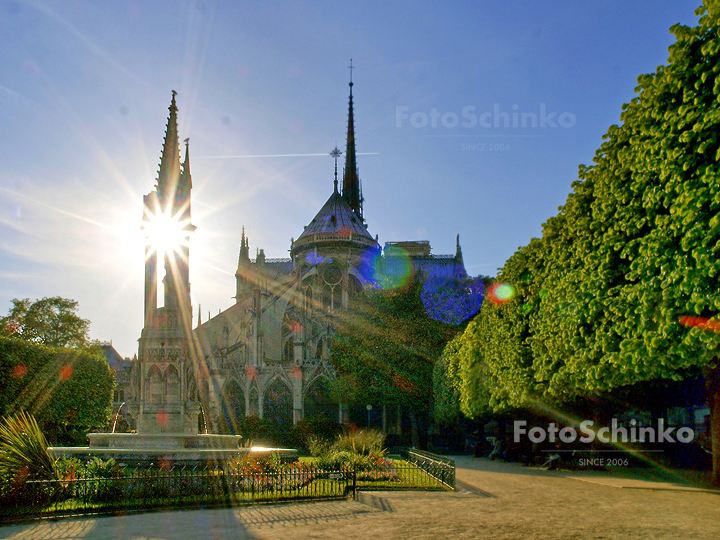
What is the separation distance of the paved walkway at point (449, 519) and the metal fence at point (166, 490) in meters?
0.62

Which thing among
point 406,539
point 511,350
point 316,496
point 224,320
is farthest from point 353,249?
point 406,539

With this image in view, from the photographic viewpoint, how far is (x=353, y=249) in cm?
7262

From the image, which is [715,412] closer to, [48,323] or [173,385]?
[173,385]

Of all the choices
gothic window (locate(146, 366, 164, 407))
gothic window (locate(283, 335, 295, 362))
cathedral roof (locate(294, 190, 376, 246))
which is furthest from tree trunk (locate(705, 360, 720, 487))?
cathedral roof (locate(294, 190, 376, 246))

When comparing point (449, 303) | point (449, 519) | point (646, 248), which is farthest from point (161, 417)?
point (449, 303)

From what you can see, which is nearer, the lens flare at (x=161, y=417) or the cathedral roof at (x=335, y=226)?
the lens flare at (x=161, y=417)

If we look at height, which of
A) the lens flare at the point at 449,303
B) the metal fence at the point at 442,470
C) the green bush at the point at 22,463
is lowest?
the metal fence at the point at 442,470

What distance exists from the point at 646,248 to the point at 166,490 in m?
11.9

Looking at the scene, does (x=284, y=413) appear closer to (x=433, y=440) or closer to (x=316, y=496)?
(x=433, y=440)

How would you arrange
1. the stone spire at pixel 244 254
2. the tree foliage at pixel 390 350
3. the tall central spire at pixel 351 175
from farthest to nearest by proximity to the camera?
the tall central spire at pixel 351 175, the stone spire at pixel 244 254, the tree foliage at pixel 390 350

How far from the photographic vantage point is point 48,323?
55.1 m

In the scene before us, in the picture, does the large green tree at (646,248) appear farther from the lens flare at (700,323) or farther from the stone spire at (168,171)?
the stone spire at (168,171)

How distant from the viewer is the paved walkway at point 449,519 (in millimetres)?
10578

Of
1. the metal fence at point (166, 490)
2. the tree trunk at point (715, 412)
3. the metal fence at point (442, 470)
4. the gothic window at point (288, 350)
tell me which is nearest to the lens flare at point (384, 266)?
the gothic window at point (288, 350)
